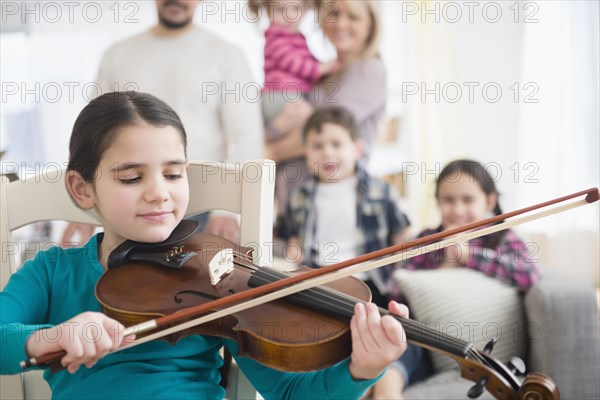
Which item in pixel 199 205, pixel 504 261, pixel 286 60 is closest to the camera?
pixel 199 205

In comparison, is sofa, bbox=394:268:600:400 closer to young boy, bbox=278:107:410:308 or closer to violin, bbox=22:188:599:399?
violin, bbox=22:188:599:399

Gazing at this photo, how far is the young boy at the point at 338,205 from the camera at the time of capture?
2.50m

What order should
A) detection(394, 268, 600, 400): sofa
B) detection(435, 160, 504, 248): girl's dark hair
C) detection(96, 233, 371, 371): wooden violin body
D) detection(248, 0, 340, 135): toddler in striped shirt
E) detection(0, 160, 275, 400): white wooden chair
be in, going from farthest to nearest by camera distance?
detection(248, 0, 340, 135): toddler in striped shirt → detection(435, 160, 504, 248): girl's dark hair → detection(394, 268, 600, 400): sofa → detection(0, 160, 275, 400): white wooden chair → detection(96, 233, 371, 371): wooden violin body

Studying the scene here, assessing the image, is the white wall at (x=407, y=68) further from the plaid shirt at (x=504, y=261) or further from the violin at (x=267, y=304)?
the violin at (x=267, y=304)

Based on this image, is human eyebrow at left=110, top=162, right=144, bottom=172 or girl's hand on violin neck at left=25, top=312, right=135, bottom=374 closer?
girl's hand on violin neck at left=25, top=312, right=135, bottom=374

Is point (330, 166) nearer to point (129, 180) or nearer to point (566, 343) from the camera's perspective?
point (566, 343)

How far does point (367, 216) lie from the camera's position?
98.6 inches

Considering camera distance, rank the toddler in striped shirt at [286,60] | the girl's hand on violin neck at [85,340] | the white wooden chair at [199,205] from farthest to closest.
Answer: the toddler in striped shirt at [286,60], the white wooden chair at [199,205], the girl's hand on violin neck at [85,340]

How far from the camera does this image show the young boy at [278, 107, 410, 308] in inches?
98.5

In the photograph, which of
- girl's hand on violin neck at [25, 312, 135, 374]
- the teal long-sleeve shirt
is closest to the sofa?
the teal long-sleeve shirt

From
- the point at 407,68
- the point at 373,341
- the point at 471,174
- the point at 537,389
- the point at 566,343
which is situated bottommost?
the point at 566,343

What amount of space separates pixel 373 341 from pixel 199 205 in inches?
17.0

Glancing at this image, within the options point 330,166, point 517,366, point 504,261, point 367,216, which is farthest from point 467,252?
point 517,366

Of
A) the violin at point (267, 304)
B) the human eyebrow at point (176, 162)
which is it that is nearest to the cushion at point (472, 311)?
the violin at point (267, 304)
